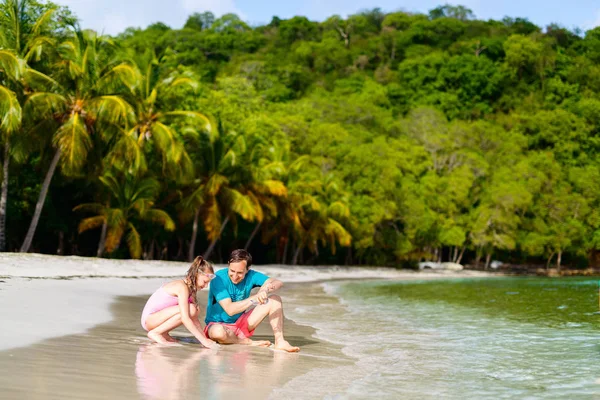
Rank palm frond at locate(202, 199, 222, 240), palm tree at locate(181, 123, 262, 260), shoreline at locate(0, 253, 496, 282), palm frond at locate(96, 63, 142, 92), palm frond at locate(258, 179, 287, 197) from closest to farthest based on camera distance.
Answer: shoreline at locate(0, 253, 496, 282) < palm frond at locate(96, 63, 142, 92) < palm tree at locate(181, 123, 262, 260) < palm frond at locate(202, 199, 222, 240) < palm frond at locate(258, 179, 287, 197)

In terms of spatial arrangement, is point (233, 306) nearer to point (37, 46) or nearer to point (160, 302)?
point (160, 302)

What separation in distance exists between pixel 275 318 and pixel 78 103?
16071mm

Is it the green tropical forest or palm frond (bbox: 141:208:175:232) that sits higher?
the green tropical forest

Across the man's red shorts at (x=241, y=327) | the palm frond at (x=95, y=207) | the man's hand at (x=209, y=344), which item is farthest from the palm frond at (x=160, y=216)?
the man's hand at (x=209, y=344)

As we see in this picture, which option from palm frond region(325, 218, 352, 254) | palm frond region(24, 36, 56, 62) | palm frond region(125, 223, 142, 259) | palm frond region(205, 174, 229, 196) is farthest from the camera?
palm frond region(325, 218, 352, 254)

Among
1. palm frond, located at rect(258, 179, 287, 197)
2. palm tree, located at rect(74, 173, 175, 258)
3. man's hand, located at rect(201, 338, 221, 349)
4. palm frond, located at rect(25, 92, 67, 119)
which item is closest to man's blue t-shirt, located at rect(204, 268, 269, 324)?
man's hand, located at rect(201, 338, 221, 349)

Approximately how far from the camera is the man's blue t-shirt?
706 centimetres

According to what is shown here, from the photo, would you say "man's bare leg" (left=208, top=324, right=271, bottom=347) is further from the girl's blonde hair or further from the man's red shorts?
the girl's blonde hair

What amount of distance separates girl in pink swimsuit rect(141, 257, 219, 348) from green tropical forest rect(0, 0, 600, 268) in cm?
1362

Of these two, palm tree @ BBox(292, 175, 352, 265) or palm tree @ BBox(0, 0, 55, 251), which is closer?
palm tree @ BBox(0, 0, 55, 251)

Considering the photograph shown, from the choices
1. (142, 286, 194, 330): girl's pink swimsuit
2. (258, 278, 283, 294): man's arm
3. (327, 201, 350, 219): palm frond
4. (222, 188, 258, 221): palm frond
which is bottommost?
(142, 286, 194, 330): girl's pink swimsuit

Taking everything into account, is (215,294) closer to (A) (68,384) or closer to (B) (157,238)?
(A) (68,384)

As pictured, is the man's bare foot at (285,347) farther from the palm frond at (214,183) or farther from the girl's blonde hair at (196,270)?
the palm frond at (214,183)

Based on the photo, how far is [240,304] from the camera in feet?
23.0
